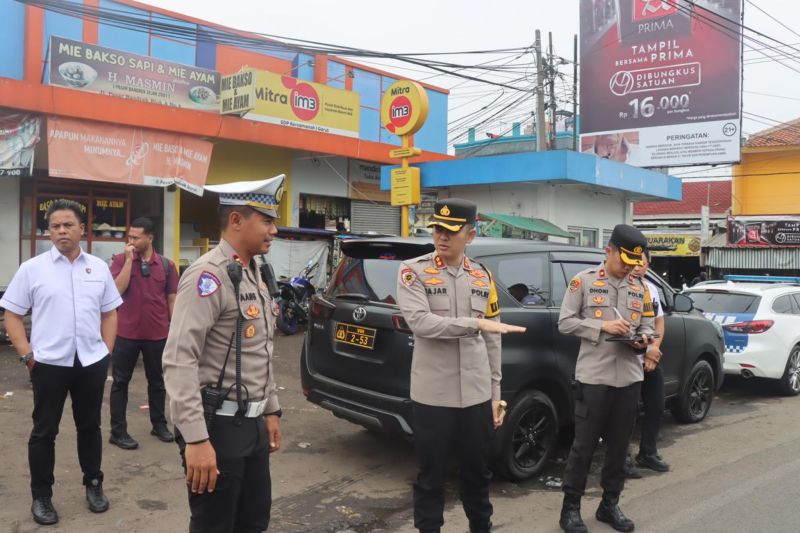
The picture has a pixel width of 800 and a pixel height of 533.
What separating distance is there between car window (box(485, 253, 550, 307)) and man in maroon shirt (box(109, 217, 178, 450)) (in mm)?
2734

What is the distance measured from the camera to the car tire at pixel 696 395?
632 cm

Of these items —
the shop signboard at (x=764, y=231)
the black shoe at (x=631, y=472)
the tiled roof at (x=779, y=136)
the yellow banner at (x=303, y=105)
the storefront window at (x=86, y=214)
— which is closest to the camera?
the black shoe at (x=631, y=472)

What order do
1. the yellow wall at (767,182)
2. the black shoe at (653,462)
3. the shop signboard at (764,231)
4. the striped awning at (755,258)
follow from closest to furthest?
the black shoe at (653,462), the striped awning at (755,258), the shop signboard at (764,231), the yellow wall at (767,182)

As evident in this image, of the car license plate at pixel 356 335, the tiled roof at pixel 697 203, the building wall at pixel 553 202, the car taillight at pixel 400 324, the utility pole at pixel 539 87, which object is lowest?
the car license plate at pixel 356 335

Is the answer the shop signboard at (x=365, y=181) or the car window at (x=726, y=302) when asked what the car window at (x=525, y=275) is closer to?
the car window at (x=726, y=302)

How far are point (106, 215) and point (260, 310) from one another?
1053cm

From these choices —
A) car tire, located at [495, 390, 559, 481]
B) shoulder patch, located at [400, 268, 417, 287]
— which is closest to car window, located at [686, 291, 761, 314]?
car tire, located at [495, 390, 559, 481]

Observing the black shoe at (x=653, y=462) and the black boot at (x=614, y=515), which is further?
the black shoe at (x=653, y=462)

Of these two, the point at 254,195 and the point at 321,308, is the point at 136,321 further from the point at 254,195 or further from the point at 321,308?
the point at 254,195

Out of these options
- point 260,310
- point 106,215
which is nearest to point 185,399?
point 260,310

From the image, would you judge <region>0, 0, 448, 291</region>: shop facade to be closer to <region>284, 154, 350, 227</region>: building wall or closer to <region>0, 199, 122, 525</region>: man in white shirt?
<region>284, 154, 350, 227</region>: building wall

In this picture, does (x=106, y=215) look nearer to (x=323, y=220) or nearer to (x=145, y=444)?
(x=323, y=220)

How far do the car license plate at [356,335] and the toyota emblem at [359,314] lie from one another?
0.06m

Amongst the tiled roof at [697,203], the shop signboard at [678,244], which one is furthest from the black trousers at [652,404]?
the tiled roof at [697,203]
